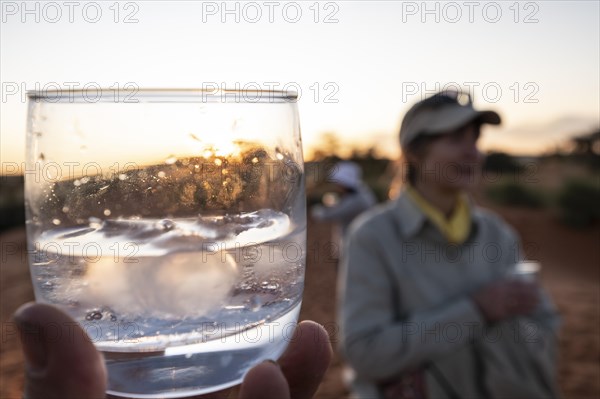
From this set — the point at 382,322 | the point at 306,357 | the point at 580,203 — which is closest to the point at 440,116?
the point at 382,322

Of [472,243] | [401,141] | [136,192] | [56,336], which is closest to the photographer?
[136,192]

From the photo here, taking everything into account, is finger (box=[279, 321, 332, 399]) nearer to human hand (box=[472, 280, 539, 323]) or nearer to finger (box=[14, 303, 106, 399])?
finger (box=[14, 303, 106, 399])

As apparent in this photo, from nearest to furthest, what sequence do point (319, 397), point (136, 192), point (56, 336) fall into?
1. point (136, 192)
2. point (56, 336)
3. point (319, 397)

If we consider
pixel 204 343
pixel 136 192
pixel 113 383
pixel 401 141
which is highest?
pixel 401 141

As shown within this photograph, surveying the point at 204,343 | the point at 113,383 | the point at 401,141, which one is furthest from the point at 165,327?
the point at 401,141

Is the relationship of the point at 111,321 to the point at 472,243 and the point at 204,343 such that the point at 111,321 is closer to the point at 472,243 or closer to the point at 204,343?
the point at 204,343

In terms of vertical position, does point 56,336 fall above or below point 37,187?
below

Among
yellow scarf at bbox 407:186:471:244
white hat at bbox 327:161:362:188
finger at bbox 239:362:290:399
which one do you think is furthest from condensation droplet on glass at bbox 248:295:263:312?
white hat at bbox 327:161:362:188

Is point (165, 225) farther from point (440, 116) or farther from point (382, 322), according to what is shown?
point (440, 116)
